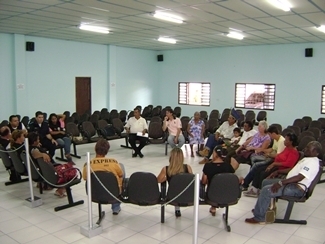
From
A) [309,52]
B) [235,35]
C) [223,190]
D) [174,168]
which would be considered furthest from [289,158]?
[309,52]

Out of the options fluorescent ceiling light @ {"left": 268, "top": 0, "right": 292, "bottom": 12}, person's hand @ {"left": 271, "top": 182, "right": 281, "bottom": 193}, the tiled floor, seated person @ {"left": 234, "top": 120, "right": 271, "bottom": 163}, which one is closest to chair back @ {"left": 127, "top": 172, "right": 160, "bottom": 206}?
the tiled floor

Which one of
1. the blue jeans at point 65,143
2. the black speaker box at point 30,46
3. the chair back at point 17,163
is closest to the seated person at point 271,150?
the chair back at point 17,163

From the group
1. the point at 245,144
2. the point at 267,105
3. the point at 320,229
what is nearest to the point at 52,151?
the point at 245,144

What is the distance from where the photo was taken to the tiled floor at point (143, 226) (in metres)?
3.82

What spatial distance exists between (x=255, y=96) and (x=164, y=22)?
6.26 metres

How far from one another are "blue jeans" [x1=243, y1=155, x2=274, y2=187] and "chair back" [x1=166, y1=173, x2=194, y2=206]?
1.92m

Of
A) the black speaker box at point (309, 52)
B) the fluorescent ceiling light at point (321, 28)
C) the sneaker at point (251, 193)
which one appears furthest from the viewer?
the black speaker box at point (309, 52)

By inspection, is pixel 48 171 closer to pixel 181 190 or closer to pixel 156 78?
pixel 181 190

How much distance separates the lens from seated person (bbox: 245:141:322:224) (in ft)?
13.3

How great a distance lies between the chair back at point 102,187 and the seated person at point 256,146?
9.69ft

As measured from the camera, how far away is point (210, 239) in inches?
→ 151

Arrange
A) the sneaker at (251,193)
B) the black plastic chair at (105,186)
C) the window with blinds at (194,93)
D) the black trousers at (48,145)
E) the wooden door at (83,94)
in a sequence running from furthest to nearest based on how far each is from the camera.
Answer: the window with blinds at (194,93) → the wooden door at (83,94) → the black trousers at (48,145) → the sneaker at (251,193) → the black plastic chair at (105,186)

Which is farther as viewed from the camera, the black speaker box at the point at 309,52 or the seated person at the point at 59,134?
the black speaker box at the point at 309,52

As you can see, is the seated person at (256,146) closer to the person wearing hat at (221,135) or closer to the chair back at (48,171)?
the person wearing hat at (221,135)
